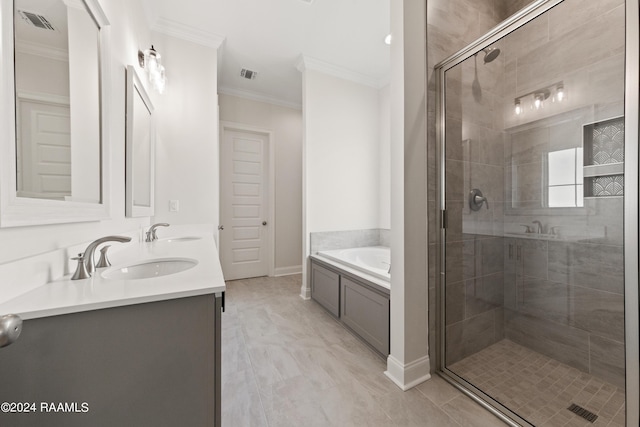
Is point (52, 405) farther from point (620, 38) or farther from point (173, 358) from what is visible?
point (620, 38)

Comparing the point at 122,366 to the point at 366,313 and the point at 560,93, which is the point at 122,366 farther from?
the point at 560,93

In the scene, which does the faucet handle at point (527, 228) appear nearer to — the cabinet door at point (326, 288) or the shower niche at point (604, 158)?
the shower niche at point (604, 158)

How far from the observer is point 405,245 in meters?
1.50

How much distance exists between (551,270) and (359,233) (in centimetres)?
193

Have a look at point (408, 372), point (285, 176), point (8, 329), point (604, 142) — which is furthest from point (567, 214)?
point (285, 176)

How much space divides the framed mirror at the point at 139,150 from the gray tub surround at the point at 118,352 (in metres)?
0.89

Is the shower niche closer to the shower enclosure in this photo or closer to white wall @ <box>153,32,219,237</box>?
the shower enclosure

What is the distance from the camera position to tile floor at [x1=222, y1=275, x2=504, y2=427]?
128 cm


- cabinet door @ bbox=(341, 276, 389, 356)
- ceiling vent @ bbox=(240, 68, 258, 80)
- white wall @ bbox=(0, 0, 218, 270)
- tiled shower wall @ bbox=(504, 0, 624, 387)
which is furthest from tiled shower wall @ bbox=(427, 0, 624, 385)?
ceiling vent @ bbox=(240, 68, 258, 80)

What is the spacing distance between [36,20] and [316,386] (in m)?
2.02

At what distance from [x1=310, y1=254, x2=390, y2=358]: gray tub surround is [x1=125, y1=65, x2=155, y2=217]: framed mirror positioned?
1.66 meters

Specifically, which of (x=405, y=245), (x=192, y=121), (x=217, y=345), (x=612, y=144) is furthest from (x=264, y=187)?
(x=612, y=144)

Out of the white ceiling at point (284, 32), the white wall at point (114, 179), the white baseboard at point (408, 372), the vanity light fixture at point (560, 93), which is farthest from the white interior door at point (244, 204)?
the vanity light fixture at point (560, 93)

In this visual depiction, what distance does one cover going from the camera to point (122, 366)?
0.71 meters
